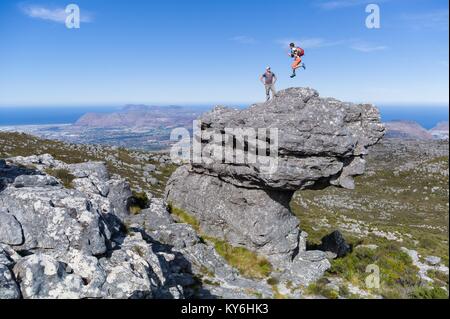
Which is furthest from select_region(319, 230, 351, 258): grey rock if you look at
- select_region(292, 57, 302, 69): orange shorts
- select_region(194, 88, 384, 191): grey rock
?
select_region(292, 57, 302, 69): orange shorts

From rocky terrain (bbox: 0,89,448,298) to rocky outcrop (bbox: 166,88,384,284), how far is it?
0.07m

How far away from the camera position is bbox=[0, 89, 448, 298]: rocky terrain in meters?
10.9

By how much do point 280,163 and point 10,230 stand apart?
1386cm

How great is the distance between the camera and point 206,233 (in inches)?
915

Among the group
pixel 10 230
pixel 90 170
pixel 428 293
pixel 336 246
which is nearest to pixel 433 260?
pixel 336 246

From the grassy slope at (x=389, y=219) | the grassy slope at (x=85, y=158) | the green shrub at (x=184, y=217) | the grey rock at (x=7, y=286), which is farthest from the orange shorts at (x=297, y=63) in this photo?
the grassy slope at (x=85, y=158)

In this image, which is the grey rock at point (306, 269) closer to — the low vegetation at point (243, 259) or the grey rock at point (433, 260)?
the low vegetation at point (243, 259)

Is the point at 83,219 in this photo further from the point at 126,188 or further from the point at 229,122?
the point at 229,122

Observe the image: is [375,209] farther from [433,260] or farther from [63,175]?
[63,175]

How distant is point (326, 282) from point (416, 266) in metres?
12.8

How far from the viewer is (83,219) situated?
12.5 m

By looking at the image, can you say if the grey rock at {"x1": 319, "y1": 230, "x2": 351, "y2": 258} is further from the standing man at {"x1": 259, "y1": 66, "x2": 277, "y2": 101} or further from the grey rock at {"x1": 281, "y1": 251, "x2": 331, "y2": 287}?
the standing man at {"x1": 259, "y1": 66, "x2": 277, "y2": 101}
